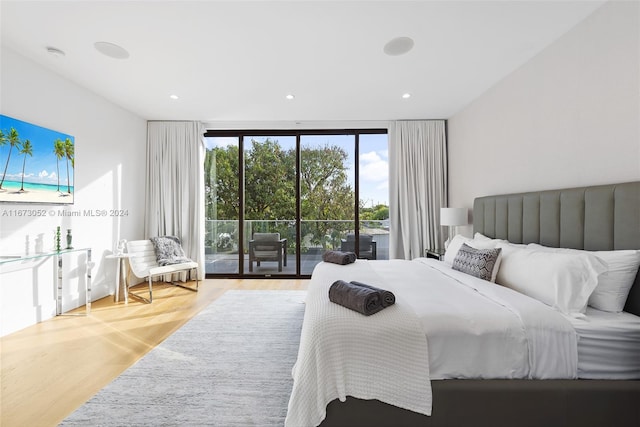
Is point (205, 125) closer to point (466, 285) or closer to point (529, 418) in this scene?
point (466, 285)

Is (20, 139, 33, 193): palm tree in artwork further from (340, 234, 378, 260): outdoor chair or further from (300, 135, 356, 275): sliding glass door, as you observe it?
(340, 234, 378, 260): outdoor chair

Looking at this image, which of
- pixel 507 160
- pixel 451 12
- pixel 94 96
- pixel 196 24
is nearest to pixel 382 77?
pixel 451 12

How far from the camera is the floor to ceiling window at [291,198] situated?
16.3ft

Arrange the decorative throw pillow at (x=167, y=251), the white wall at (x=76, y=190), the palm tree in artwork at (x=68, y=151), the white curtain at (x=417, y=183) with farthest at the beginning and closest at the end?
the white curtain at (x=417, y=183), the decorative throw pillow at (x=167, y=251), the palm tree in artwork at (x=68, y=151), the white wall at (x=76, y=190)

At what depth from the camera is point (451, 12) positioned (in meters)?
2.18

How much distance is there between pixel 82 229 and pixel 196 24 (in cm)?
286

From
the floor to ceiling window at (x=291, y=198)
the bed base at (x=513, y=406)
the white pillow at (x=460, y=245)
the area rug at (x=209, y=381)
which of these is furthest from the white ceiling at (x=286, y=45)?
the area rug at (x=209, y=381)

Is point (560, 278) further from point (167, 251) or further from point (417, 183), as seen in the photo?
point (167, 251)

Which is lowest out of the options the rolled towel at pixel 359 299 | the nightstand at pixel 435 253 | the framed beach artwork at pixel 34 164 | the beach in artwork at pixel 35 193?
the nightstand at pixel 435 253

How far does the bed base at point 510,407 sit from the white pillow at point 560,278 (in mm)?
405

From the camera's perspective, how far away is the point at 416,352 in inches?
56.4

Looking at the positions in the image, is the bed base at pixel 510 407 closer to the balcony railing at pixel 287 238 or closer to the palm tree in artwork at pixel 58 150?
the balcony railing at pixel 287 238

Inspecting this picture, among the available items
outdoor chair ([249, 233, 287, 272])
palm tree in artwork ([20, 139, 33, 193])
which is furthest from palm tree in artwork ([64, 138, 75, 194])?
outdoor chair ([249, 233, 287, 272])

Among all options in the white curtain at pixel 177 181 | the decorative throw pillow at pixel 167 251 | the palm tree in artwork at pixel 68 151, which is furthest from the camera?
the white curtain at pixel 177 181
